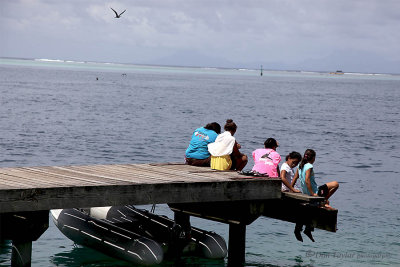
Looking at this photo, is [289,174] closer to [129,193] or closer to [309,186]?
[309,186]

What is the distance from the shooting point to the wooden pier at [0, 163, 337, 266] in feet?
35.8

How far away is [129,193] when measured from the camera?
11648 mm

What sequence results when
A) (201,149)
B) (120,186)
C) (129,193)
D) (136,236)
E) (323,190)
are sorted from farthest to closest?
(201,149), (136,236), (323,190), (129,193), (120,186)

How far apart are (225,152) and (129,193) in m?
3.00

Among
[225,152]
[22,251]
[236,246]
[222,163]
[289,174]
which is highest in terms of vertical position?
[225,152]

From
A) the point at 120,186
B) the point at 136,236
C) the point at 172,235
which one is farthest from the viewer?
the point at 172,235

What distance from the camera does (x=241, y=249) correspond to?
14094mm

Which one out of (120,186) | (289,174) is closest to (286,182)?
(289,174)

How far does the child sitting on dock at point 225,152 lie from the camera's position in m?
14.1

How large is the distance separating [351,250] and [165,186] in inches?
287

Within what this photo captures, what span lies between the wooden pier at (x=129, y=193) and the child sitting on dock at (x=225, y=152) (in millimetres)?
362

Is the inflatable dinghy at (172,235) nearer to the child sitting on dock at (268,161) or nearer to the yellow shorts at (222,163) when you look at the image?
the yellow shorts at (222,163)

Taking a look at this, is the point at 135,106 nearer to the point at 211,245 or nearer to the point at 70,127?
the point at 70,127

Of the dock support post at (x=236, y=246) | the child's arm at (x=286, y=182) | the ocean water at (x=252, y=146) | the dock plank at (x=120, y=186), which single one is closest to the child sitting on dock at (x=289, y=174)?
the child's arm at (x=286, y=182)
